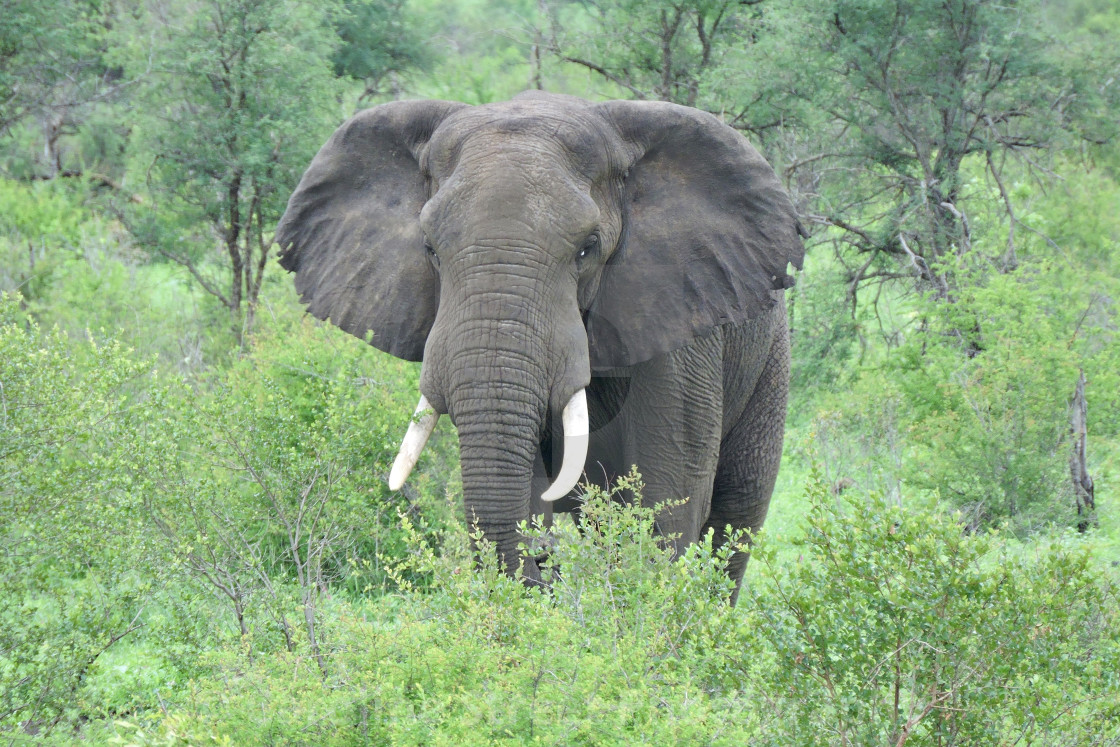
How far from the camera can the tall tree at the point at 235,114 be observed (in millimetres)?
12500

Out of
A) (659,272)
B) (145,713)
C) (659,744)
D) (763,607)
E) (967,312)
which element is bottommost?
(145,713)

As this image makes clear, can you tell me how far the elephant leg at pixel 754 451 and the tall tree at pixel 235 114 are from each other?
23.5 feet

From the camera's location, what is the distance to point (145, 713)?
5133 mm

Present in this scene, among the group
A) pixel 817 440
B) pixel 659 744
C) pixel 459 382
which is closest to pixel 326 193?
pixel 459 382

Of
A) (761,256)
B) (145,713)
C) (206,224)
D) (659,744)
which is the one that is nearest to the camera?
(659,744)

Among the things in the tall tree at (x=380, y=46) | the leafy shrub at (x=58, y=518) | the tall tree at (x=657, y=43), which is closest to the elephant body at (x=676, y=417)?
the leafy shrub at (x=58, y=518)

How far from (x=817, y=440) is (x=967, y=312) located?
1.59 meters

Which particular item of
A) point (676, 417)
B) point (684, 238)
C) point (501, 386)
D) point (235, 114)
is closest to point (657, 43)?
point (235, 114)

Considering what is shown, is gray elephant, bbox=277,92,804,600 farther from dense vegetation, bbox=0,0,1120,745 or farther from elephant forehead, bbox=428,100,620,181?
dense vegetation, bbox=0,0,1120,745

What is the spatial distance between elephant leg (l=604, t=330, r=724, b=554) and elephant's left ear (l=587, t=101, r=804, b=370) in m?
0.16

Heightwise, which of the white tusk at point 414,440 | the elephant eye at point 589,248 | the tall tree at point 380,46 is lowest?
the white tusk at point 414,440

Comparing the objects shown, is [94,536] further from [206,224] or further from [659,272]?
[206,224]

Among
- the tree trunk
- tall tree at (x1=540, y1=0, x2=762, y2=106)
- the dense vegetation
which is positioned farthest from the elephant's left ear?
tall tree at (x1=540, y1=0, x2=762, y2=106)

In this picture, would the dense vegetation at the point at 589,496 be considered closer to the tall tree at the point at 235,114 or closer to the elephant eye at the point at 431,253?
the tall tree at the point at 235,114
